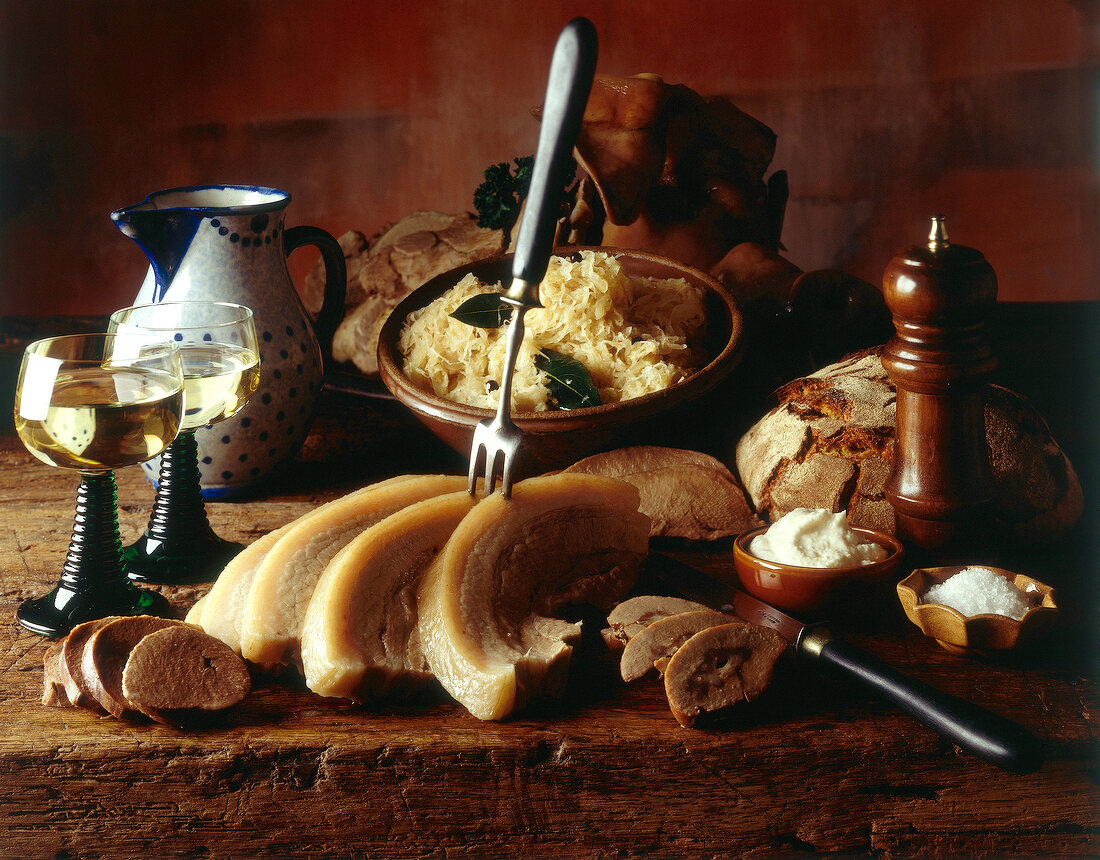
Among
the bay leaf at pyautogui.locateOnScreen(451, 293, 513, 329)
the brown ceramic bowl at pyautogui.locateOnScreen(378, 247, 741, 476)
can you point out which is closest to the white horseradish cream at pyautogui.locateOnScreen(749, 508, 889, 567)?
the brown ceramic bowl at pyautogui.locateOnScreen(378, 247, 741, 476)

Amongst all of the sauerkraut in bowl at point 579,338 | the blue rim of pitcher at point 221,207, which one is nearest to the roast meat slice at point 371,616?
the sauerkraut in bowl at point 579,338

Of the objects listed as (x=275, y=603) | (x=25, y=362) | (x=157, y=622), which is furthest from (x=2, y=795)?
(x=25, y=362)

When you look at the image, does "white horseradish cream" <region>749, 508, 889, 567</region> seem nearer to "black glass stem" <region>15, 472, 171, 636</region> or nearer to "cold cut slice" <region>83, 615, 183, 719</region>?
"cold cut slice" <region>83, 615, 183, 719</region>

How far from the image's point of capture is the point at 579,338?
1.83m

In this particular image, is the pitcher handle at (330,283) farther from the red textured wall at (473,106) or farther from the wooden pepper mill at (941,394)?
the red textured wall at (473,106)

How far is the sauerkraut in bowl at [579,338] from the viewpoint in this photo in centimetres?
177

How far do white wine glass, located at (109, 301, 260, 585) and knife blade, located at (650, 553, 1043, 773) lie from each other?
0.73 m

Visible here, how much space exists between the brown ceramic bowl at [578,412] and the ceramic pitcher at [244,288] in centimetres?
17

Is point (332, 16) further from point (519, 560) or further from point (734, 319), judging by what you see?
point (519, 560)

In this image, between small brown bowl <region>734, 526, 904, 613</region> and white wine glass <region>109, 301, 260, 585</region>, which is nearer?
small brown bowl <region>734, 526, 904, 613</region>

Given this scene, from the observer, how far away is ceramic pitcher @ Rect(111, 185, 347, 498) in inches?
69.3

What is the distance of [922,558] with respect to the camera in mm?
1422

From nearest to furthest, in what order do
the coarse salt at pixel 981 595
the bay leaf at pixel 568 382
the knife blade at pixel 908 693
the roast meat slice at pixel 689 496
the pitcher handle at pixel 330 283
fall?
the knife blade at pixel 908 693 → the coarse salt at pixel 981 595 → the roast meat slice at pixel 689 496 → the bay leaf at pixel 568 382 → the pitcher handle at pixel 330 283

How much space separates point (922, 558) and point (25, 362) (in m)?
1.20
